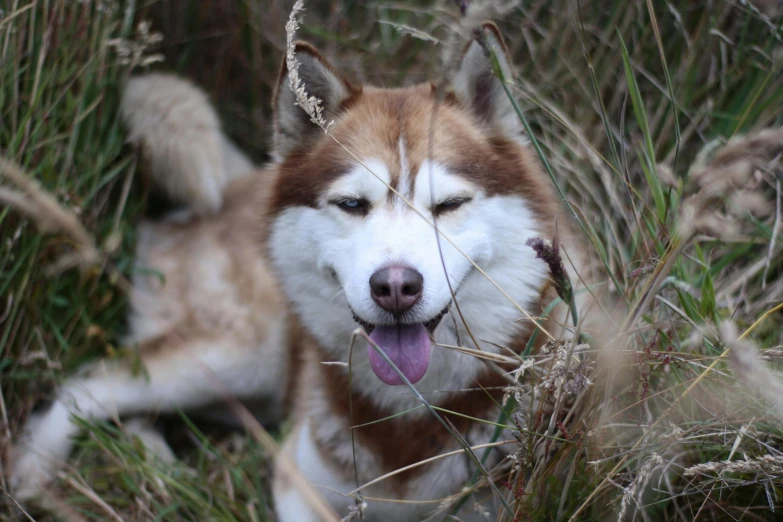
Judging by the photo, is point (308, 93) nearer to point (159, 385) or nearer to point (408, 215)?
point (408, 215)

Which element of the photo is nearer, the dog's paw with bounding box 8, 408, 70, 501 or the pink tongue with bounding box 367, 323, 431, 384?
the pink tongue with bounding box 367, 323, 431, 384

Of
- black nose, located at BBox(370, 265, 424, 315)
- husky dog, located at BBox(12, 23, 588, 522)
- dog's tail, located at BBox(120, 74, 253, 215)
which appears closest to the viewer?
black nose, located at BBox(370, 265, 424, 315)

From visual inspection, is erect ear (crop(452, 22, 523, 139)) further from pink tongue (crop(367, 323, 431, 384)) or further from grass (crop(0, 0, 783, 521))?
pink tongue (crop(367, 323, 431, 384))

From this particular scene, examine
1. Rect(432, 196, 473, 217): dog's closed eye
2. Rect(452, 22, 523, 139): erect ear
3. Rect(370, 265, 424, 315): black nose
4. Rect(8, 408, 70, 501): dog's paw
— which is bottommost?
Rect(8, 408, 70, 501): dog's paw

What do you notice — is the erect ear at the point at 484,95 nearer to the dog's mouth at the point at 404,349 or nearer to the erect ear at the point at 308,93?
the erect ear at the point at 308,93

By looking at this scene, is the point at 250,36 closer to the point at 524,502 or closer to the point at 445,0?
the point at 445,0

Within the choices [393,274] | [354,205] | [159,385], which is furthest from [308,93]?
[159,385]

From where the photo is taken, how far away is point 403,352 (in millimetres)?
1733

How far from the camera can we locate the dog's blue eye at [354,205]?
1812 mm

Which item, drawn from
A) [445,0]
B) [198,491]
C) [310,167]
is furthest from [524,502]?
[445,0]

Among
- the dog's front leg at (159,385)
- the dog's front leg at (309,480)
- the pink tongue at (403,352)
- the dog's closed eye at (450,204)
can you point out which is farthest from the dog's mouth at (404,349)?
the dog's front leg at (159,385)

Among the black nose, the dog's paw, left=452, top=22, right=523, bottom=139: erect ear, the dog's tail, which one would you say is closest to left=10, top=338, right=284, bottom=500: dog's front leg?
the dog's paw

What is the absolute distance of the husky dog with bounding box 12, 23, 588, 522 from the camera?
5.55 ft

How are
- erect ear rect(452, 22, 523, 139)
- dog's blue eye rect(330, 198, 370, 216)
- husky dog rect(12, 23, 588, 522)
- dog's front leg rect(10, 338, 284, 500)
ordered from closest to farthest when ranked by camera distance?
husky dog rect(12, 23, 588, 522)
dog's blue eye rect(330, 198, 370, 216)
erect ear rect(452, 22, 523, 139)
dog's front leg rect(10, 338, 284, 500)
